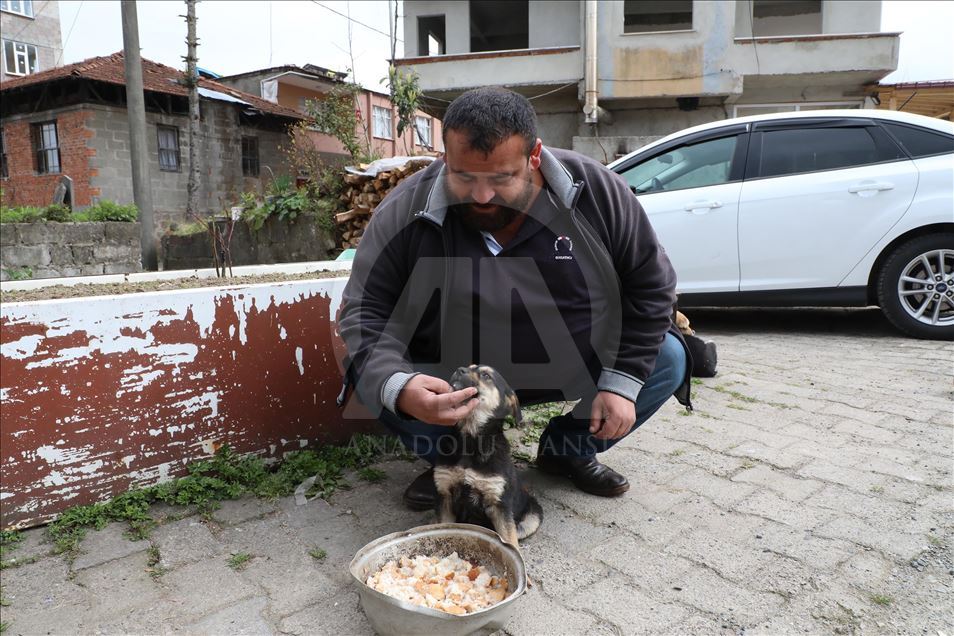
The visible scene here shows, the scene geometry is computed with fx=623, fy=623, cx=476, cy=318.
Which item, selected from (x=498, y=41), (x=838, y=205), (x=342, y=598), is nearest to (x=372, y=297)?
(x=342, y=598)

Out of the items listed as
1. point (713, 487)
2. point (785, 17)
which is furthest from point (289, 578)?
point (785, 17)

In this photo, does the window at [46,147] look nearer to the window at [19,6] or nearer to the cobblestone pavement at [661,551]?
the window at [19,6]

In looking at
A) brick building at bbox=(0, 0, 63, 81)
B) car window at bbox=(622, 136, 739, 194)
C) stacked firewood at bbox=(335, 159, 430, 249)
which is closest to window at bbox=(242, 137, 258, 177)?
brick building at bbox=(0, 0, 63, 81)

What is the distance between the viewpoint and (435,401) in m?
1.82

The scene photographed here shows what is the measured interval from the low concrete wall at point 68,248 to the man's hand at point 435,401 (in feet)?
34.5

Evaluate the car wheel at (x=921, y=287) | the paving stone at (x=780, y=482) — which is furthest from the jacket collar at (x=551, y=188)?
the car wheel at (x=921, y=287)

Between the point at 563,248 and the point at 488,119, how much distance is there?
54cm

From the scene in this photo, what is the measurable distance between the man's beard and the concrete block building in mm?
12690

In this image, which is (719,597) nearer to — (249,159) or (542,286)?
(542,286)

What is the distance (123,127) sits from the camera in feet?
60.0

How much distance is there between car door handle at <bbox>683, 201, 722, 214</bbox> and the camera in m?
5.13

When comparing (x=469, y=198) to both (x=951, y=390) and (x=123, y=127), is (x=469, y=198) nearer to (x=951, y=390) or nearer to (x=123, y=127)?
(x=951, y=390)

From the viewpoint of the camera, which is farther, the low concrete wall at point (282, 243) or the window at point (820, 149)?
the low concrete wall at point (282, 243)

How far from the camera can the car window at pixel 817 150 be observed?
488 centimetres
